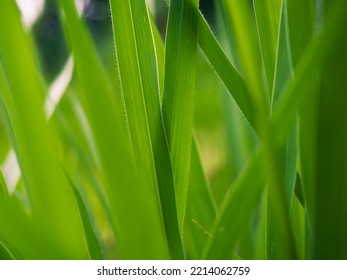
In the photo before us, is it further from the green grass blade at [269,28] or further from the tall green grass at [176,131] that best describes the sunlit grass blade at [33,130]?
the green grass blade at [269,28]

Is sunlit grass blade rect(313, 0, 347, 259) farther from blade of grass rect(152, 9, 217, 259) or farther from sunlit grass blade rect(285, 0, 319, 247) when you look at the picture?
blade of grass rect(152, 9, 217, 259)

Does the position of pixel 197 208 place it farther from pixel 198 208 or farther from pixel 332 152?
pixel 332 152

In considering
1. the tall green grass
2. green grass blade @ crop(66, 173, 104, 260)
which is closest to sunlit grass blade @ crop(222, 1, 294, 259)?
the tall green grass

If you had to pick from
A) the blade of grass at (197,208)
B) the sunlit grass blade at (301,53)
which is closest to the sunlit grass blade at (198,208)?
the blade of grass at (197,208)

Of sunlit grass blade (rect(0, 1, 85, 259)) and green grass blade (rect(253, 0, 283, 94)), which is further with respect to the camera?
green grass blade (rect(253, 0, 283, 94))

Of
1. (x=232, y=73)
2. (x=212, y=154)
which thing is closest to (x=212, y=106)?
(x=212, y=154)

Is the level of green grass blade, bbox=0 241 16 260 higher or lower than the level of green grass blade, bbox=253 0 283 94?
lower
